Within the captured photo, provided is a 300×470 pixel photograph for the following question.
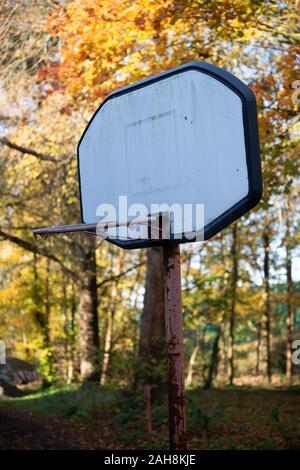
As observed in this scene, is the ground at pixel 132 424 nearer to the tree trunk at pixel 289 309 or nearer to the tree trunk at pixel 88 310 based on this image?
the tree trunk at pixel 88 310

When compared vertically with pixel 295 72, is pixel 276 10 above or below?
above

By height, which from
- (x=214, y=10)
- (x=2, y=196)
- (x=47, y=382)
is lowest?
(x=47, y=382)

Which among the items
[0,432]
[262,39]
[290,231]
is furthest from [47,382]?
[262,39]

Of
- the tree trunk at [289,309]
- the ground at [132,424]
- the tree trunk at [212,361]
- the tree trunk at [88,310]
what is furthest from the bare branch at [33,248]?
the tree trunk at [289,309]

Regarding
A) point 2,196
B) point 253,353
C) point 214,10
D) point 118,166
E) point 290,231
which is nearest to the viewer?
point 118,166

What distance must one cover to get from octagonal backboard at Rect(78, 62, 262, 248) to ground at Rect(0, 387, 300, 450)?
5759 mm

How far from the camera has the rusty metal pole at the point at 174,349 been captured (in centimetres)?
418

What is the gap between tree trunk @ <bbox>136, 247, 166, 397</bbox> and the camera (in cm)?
1219

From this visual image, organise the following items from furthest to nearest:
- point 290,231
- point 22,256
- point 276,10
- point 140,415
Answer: point 22,256 < point 290,231 < point 140,415 < point 276,10

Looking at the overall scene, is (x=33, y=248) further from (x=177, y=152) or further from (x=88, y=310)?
(x=177, y=152)

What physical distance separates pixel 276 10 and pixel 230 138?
250 inches

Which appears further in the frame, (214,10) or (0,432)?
(0,432)

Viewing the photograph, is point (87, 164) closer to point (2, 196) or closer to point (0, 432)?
point (0, 432)

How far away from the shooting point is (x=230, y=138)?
385 cm
